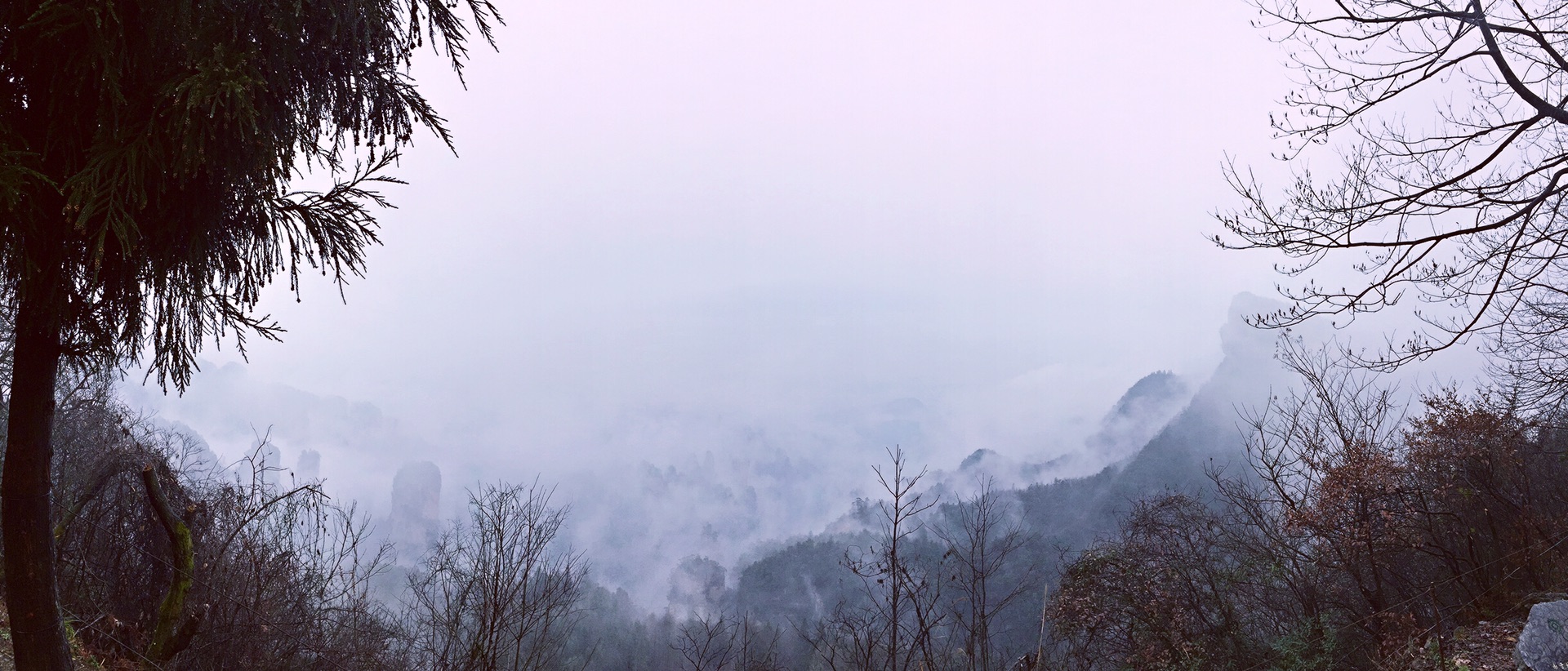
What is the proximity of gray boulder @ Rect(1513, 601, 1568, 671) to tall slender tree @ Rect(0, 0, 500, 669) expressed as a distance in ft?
28.9

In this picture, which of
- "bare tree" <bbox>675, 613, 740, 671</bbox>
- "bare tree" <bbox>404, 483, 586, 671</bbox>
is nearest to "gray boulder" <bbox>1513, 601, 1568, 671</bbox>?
"bare tree" <bbox>675, 613, 740, 671</bbox>

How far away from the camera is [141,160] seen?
3.29 meters

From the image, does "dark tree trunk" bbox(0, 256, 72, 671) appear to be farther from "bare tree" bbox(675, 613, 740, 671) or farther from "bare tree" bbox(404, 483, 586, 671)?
"bare tree" bbox(675, 613, 740, 671)

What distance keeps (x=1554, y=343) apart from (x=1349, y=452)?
3.59 metres

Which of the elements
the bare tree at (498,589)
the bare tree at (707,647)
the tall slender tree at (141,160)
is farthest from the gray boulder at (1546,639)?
the tall slender tree at (141,160)

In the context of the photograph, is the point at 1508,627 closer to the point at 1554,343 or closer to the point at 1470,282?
the point at 1554,343

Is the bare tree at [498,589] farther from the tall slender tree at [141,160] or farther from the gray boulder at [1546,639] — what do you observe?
the gray boulder at [1546,639]

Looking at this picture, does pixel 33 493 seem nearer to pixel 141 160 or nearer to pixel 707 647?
pixel 141 160

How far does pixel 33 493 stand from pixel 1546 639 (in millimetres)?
9771

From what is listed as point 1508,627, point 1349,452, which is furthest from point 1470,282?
point 1349,452

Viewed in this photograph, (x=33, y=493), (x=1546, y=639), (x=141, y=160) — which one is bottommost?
(x=1546, y=639)

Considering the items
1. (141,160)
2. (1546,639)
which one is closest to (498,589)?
(141,160)

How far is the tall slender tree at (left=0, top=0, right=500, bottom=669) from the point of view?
128 inches

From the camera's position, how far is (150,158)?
327 centimetres
